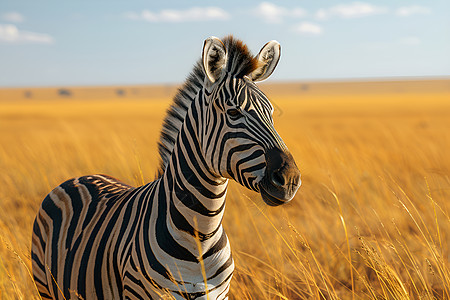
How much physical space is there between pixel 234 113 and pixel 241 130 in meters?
0.12

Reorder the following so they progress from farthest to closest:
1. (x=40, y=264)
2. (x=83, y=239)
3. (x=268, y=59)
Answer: (x=40, y=264), (x=83, y=239), (x=268, y=59)

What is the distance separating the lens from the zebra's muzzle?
206 cm

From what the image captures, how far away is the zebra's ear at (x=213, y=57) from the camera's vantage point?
2.27 m

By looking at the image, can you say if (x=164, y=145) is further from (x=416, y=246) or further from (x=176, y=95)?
(x=416, y=246)

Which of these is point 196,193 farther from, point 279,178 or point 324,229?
point 324,229

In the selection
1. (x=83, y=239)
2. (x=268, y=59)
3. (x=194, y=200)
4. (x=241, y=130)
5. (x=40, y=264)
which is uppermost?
(x=268, y=59)

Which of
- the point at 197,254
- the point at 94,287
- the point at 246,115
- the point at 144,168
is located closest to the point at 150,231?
the point at 197,254

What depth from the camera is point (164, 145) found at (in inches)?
117

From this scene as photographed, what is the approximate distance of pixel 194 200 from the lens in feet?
7.98

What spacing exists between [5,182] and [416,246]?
7680 mm

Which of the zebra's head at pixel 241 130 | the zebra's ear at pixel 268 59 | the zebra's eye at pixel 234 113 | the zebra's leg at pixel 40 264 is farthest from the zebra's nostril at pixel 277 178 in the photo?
the zebra's leg at pixel 40 264

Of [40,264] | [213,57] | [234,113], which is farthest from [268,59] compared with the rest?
[40,264]

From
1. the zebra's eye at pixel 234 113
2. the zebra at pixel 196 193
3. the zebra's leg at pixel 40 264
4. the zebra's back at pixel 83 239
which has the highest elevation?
the zebra's eye at pixel 234 113

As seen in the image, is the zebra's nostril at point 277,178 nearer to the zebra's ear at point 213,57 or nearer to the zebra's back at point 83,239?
the zebra's ear at point 213,57
